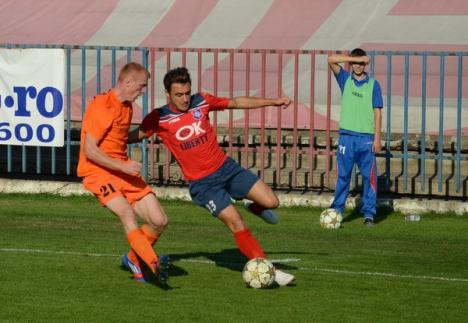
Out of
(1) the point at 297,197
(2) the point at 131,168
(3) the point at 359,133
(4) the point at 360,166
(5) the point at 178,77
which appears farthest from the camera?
(1) the point at 297,197

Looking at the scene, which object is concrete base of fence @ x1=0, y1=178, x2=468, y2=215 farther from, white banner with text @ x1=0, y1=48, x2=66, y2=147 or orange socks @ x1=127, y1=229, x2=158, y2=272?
orange socks @ x1=127, y1=229, x2=158, y2=272

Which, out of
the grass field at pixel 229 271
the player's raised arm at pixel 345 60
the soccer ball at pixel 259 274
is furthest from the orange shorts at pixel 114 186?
the player's raised arm at pixel 345 60

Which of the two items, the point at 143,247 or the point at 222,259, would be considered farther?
the point at 222,259

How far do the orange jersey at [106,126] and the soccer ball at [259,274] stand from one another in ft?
5.10

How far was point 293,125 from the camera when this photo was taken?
2039 cm

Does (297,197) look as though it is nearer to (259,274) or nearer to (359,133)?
(359,133)

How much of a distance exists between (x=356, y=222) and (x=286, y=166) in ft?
9.52

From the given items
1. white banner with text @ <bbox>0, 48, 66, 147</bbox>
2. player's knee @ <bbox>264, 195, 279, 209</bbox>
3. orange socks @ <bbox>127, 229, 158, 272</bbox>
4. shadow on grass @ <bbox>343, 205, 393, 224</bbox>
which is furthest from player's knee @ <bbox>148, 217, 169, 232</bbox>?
white banner with text @ <bbox>0, 48, 66, 147</bbox>

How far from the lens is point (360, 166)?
17562 millimetres

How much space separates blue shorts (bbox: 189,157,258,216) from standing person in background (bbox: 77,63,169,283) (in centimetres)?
41

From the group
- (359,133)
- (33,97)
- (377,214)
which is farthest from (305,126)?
(33,97)

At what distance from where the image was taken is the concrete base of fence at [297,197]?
18578 millimetres

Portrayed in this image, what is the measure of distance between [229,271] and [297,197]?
647 cm

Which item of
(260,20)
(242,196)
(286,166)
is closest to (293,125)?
(286,166)
